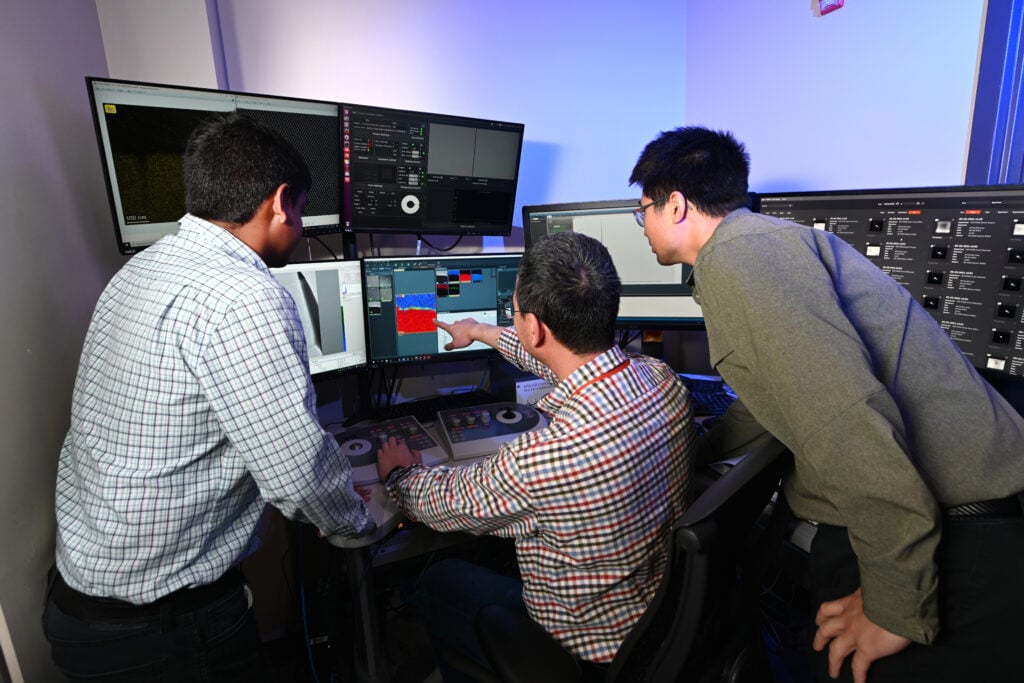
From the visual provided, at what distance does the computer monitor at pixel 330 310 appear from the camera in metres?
1.66

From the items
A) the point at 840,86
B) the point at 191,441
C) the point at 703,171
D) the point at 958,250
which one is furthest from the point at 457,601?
the point at 840,86

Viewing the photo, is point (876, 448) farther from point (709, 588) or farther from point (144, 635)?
point (144, 635)

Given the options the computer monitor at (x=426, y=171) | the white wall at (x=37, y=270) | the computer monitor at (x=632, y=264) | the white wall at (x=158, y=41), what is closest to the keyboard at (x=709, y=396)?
the computer monitor at (x=632, y=264)

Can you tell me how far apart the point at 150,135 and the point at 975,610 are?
1921 mm

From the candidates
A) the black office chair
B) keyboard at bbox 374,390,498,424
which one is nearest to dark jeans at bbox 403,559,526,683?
the black office chair

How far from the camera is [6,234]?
1.06m

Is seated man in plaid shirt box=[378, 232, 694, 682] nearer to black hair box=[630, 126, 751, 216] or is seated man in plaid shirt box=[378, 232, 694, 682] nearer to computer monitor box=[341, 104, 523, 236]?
black hair box=[630, 126, 751, 216]

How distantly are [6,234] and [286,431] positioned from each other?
67 centimetres

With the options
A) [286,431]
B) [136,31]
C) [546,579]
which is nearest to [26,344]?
[286,431]

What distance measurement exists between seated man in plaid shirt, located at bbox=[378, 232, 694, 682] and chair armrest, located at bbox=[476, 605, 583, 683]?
0.07 metres

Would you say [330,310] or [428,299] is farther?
[428,299]

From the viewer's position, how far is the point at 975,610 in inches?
36.5

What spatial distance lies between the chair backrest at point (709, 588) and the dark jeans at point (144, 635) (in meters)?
0.74

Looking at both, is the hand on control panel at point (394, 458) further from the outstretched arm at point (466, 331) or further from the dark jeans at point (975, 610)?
the dark jeans at point (975, 610)
